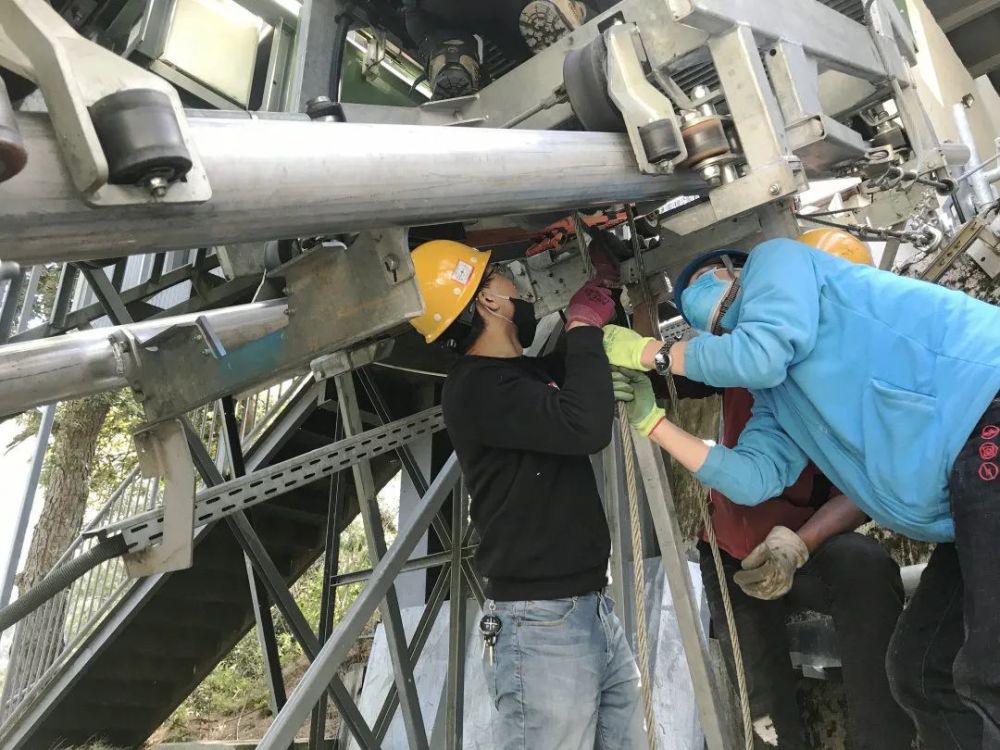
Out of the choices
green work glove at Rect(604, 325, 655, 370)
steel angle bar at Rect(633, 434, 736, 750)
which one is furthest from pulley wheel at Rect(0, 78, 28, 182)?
steel angle bar at Rect(633, 434, 736, 750)

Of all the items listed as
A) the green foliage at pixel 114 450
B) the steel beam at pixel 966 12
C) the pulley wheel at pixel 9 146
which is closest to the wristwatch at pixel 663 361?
the pulley wheel at pixel 9 146

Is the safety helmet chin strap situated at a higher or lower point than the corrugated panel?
lower

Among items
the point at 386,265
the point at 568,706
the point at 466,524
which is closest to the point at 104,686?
the point at 466,524

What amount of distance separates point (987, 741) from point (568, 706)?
3.33 ft

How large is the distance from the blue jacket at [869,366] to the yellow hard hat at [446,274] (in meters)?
0.69

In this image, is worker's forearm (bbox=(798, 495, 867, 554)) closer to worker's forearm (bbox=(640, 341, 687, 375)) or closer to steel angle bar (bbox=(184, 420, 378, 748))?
worker's forearm (bbox=(640, 341, 687, 375))

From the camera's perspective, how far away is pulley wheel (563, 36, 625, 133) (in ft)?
5.99

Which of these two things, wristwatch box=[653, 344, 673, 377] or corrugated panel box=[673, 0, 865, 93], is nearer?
wristwatch box=[653, 344, 673, 377]

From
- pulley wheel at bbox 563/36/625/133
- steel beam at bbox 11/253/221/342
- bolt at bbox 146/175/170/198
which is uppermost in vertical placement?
steel beam at bbox 11/253/221/342

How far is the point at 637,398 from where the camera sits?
2412mm

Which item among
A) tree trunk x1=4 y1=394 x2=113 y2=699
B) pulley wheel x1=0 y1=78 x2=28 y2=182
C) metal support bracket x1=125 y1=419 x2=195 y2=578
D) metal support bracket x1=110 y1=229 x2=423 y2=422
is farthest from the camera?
tree trunk x1=4 y1=394 x2=113 y2=699

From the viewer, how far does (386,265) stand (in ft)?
5.51

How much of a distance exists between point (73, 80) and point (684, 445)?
1797 millimetres

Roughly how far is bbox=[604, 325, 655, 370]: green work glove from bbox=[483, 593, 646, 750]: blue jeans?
73 centimetres
